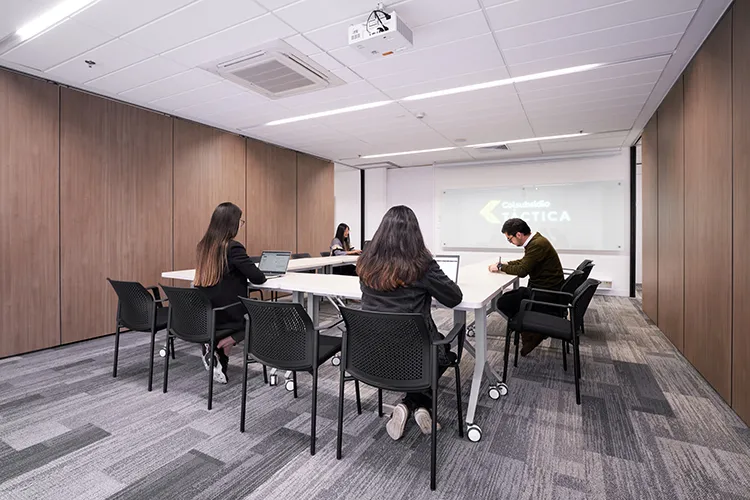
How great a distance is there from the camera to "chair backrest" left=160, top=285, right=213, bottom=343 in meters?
2.58

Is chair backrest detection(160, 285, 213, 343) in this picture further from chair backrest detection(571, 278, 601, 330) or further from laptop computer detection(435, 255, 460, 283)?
chair backrest detection(571, 278, 601, 330)

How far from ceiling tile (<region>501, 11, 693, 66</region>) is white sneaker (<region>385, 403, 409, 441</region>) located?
291cm

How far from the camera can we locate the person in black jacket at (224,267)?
2.72 metres

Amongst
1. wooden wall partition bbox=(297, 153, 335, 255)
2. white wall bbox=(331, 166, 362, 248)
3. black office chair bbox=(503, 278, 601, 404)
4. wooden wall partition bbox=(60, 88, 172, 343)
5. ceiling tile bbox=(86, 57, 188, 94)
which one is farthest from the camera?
white wall bbox=(331, 166, 362, 248)

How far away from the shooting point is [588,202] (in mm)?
7238

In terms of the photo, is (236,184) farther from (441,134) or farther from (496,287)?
(496,287)

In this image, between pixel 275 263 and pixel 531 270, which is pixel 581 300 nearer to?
pixel 531 270

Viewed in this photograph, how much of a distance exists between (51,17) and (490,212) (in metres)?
7.22

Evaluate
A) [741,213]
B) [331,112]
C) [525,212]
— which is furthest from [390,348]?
[525,212]

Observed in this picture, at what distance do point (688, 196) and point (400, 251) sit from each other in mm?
2963

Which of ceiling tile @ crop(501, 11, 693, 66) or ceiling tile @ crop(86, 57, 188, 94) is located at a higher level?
ceiling tile @ crop(86, 57, 188, 94)

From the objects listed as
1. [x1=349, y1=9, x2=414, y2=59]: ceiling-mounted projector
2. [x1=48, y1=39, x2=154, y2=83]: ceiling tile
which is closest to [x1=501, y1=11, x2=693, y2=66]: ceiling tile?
[x1=349, y1=9, x2=414, y2=59]: ceiling-mounted projector

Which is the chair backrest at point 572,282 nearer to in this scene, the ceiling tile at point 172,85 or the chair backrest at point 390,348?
the chair backrest at point 390,348

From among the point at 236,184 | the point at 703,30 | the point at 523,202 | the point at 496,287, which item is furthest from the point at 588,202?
the point at 236,184
